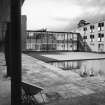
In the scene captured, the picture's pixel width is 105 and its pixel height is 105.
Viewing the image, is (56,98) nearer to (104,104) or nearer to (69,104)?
(69,104)

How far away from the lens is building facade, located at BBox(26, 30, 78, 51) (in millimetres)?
23572

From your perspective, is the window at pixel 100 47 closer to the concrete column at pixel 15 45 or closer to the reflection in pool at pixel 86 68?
the reflection in pool at pixel 86 68

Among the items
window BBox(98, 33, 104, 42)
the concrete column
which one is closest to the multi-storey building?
window BBox(98, 33, 104, 42)

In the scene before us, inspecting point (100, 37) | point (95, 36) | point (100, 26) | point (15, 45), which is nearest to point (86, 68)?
point (15, 45)

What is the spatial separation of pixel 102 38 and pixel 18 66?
2708 centimetres

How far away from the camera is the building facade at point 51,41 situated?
928 inches

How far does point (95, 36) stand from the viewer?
28.8m

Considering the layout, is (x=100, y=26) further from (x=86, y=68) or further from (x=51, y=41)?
(x=86, y=68)

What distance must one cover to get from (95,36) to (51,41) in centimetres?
1007

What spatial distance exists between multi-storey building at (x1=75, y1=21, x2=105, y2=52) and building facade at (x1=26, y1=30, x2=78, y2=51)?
3219 mm

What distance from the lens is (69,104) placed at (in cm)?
323

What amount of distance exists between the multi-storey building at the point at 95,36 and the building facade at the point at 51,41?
3.22 metres

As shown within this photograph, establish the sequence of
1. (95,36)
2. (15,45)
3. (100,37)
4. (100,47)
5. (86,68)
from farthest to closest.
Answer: (95,36), (100,47), (100,37), (86,68), (15,45)

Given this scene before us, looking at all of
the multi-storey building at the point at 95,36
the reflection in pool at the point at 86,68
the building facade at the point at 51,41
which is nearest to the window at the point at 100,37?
the multi-storey building at the point at 95,36
